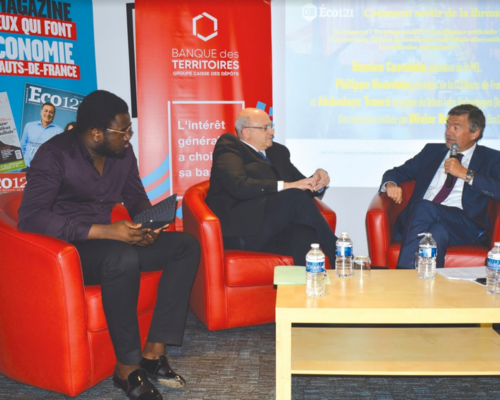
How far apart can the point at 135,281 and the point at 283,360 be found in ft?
2.34

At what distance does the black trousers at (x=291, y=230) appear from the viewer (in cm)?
309

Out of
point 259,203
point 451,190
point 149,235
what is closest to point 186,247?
point 149,235

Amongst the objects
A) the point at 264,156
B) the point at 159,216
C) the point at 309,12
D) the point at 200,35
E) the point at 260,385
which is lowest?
the point at 260,385

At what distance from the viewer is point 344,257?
8.39 ft

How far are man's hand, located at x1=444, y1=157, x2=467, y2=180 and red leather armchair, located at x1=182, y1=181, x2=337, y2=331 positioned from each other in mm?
1137

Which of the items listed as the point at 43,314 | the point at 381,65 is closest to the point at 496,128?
the point at 381,65

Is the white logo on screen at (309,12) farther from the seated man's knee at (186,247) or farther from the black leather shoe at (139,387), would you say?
the black leather shoe at (139,387)

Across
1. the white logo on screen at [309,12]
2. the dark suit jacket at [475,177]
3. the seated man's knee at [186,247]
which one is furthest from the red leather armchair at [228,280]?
the white logo on screen at [309,12]

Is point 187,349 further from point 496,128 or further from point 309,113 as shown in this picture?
point 496,128

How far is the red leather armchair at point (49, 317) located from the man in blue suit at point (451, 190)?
176cm

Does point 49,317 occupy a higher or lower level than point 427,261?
lower

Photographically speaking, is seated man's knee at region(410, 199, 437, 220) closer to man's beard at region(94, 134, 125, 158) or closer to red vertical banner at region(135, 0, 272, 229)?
red vertical banner at region(135, 0, 272, 229)

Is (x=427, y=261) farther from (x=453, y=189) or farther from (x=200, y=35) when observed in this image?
(x=200, y=35)

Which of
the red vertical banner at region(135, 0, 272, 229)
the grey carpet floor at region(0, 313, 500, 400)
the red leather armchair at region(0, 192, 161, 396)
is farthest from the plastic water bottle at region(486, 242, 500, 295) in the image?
the red vertical banner at region(135, 0, 272, 229)
